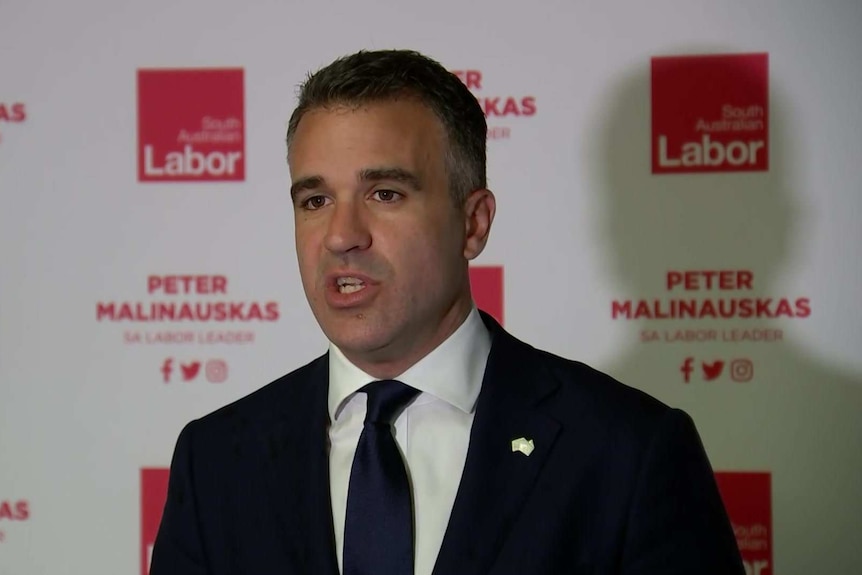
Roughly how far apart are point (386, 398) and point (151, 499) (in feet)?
4.01

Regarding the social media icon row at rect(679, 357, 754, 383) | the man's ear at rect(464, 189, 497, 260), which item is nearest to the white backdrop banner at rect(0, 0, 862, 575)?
the social media icon row at rect(679, 357, 754, 383)

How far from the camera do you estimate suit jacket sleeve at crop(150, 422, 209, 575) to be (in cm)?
153

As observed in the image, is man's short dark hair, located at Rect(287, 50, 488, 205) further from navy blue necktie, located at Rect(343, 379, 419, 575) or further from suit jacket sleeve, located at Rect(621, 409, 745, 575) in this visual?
suit jacket sleeve, located at Rect(621, 409, 745, 575)

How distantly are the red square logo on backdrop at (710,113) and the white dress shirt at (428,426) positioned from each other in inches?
40.8

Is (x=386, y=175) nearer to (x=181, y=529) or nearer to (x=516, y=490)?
(x=516, y=490)

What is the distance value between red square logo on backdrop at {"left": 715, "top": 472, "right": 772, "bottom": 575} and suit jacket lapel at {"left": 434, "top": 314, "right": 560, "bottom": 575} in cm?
104

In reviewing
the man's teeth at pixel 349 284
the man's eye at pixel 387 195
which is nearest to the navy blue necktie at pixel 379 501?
the man's teeth at pixel 349 284

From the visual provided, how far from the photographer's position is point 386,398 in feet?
4.91

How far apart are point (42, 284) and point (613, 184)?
133cm

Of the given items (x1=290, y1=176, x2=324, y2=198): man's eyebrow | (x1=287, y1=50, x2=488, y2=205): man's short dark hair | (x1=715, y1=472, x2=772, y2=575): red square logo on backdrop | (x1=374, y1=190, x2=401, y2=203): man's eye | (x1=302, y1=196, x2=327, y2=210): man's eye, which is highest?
(x1=287, y1=50, x2=488, y2=205): man's short dark hair

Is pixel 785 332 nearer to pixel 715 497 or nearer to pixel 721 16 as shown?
pixel 721 16

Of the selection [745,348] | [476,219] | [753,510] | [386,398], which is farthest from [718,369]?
[386,398]

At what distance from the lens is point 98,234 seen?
8.30ft

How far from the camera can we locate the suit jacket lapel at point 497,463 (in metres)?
1.38
